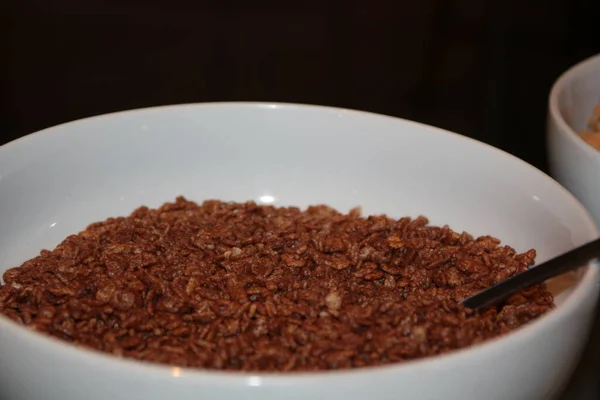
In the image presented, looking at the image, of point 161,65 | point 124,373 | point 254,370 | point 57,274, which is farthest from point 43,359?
point 161,65

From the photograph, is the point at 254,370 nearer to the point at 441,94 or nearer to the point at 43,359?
the point at 43,359

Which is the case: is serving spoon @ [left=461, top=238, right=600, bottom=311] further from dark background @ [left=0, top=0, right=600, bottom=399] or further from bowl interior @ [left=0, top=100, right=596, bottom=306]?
dark background @ [left=0, top=0, right=600, bottom=399]

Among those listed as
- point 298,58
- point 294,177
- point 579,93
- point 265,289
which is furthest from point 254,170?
point 298,58

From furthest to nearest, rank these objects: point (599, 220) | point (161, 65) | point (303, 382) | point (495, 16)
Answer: point (495, 16), point (161, 65), point (599, 220), point (303, 382)

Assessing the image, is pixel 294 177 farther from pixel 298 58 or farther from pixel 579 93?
pixel 298 58

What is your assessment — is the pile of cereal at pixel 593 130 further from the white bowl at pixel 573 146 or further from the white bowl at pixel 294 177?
the white bowl at pixel 294 177

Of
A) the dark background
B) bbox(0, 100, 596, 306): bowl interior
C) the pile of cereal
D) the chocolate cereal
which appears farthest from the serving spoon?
the dark background
